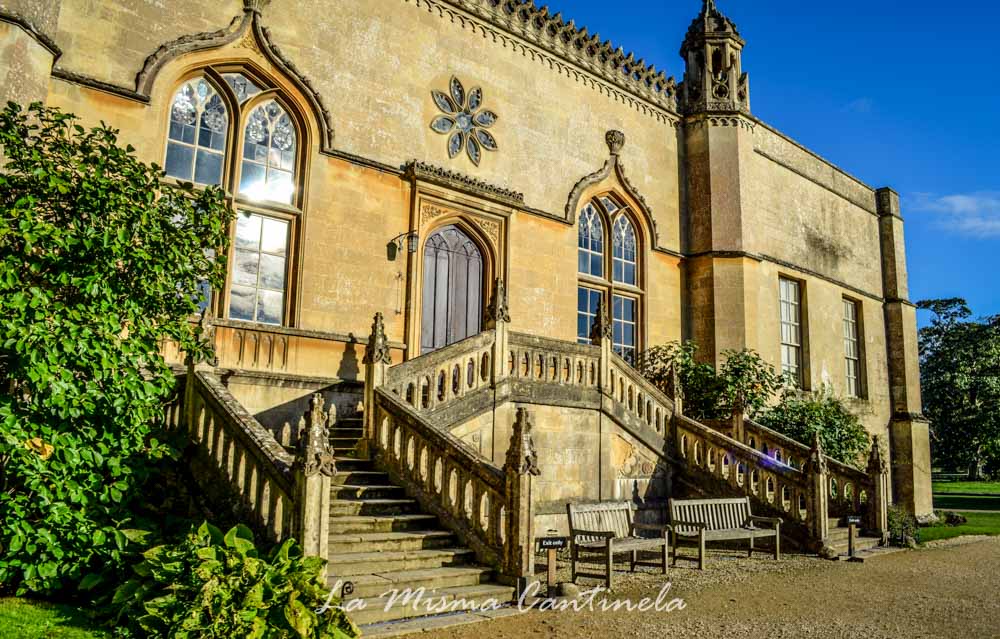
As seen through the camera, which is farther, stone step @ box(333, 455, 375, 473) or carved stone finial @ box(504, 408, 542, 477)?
stone step @ box(333, 455, 375, 473)

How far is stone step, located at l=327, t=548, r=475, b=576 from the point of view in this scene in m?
7.22

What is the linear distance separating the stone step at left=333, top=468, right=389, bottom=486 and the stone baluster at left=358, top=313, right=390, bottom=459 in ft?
1.74

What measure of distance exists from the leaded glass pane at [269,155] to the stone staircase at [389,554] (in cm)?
478

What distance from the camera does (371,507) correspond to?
8.61 m

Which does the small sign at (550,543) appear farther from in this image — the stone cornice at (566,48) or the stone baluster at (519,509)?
the stone cornice at (566,48)

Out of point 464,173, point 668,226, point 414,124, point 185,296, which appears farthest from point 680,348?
point 185,296

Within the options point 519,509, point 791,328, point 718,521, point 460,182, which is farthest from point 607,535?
point 791,328

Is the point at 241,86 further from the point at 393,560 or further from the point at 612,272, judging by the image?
the point at 612,272

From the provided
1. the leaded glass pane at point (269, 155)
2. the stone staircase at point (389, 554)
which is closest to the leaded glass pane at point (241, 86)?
the leaded glass pane at point (269, 155)

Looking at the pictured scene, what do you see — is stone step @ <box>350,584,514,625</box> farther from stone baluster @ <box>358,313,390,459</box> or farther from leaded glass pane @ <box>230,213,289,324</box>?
leaded glass pane @ <box>230,213,289,324</box>

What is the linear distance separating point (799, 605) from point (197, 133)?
10136 millimetres

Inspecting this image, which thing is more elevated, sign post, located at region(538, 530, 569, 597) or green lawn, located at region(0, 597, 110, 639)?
sign post, located at region(538, 530, 569, 597)

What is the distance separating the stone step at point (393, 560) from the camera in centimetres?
722

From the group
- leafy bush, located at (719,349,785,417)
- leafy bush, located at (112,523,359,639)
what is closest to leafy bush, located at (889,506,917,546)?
leafy bush, located at (719,349,785,417)
